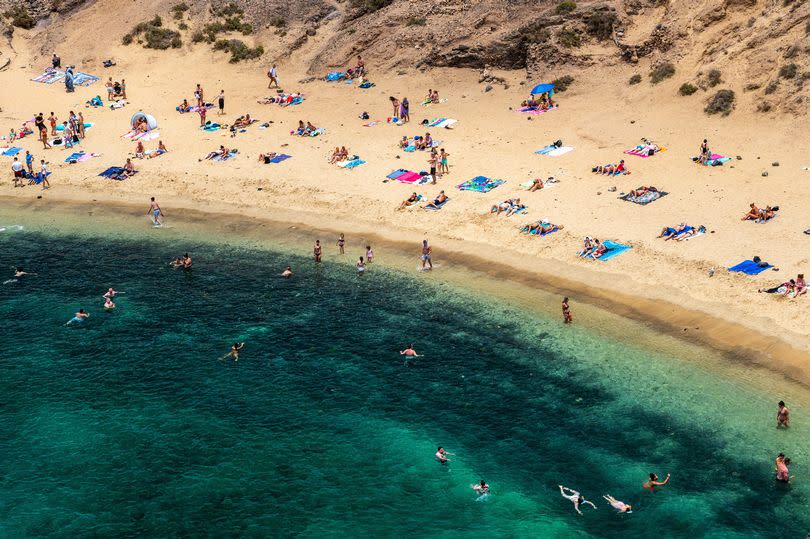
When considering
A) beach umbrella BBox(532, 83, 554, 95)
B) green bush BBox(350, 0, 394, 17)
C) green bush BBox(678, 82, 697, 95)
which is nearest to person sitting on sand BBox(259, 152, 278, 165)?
beach umbrella BBox(532, 83, 554, 95)

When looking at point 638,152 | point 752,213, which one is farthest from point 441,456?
point 638,152

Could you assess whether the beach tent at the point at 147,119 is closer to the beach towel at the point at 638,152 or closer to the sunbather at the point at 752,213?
the beach towel at the point at 638,152

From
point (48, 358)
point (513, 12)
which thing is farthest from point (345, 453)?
point (513, 12)

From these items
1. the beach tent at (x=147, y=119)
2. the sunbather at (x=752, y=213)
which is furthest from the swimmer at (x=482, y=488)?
the beach tent at (x=147, y=119)

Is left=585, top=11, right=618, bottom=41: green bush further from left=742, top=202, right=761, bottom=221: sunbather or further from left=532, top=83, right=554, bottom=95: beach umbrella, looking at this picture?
left=742, top=202, right=761, bottom=221: sunbather

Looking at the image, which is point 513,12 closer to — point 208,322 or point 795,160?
point 795,160
